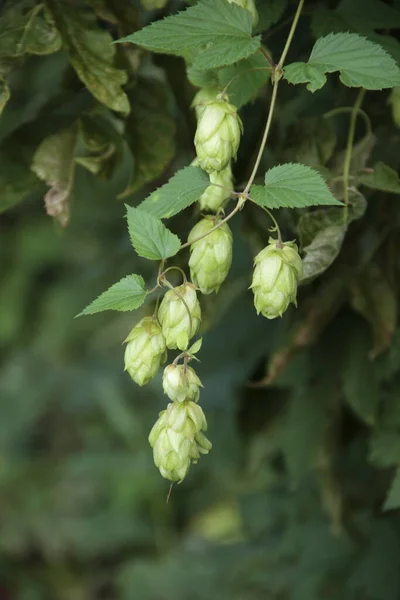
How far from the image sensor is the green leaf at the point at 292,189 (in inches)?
31.0

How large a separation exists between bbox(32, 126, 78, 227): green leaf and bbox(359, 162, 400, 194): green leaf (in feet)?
1.11

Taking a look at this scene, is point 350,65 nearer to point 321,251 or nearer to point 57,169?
point 321,251

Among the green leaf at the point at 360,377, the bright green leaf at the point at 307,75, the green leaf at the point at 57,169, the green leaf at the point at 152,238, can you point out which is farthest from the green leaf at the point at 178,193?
the green leaf at the point at 360,377

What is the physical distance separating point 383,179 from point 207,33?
28 cm

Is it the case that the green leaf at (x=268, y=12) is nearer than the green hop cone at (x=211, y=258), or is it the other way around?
the green hop cone at (x=211, y=258)

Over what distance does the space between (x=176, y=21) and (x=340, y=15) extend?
0.25m

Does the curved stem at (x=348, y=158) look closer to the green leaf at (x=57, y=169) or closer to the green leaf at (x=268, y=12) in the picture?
the green leaf at (x=268, y=12)

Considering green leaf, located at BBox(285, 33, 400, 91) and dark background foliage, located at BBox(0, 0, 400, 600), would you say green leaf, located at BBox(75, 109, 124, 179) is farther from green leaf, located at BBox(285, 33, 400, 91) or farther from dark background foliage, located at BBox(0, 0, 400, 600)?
green leaf, located at BBox(285, 33, 400, 91)

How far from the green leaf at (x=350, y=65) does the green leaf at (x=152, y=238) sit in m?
0.18

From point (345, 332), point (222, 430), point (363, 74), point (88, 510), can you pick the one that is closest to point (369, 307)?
point (345, 332)

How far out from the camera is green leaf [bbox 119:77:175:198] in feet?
3.52

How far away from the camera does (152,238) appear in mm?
813

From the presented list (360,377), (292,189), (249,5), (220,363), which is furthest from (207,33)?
(220,363)

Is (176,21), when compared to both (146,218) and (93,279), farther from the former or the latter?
(93,279)
